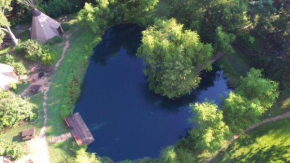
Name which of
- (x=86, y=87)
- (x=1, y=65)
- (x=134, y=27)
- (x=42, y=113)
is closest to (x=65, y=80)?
(x=86, y=87)

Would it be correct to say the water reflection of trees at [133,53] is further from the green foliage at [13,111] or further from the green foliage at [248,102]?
the green foliage at [13,111]

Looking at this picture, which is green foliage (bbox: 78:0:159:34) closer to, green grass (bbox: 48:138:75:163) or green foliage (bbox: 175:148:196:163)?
green grass (bbox: 48:138:75:163)

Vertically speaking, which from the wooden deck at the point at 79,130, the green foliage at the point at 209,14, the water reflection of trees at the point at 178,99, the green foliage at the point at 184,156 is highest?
the green foliage at the point at 209,14

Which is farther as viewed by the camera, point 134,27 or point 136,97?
point 134,27

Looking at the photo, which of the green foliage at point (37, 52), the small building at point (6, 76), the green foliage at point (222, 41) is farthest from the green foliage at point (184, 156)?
the small building at point (6, 76)

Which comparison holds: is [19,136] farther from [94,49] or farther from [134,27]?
[134,27]
